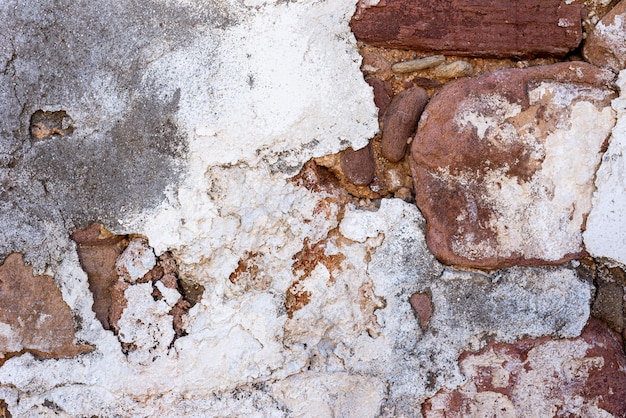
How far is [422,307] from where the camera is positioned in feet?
4.90

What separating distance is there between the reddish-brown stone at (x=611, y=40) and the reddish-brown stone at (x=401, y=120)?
1.38ft

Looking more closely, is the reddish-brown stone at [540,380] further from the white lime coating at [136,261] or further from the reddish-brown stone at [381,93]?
the white lime coating at [136,261]

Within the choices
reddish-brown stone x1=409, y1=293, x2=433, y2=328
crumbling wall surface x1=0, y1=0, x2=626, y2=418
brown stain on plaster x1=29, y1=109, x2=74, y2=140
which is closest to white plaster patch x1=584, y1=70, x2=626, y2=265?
crumbling wall surface x1=0, y1=0, x2=626, y2=418

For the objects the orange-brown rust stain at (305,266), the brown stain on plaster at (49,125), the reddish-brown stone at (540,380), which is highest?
the brown stain on plaster at (49,125)

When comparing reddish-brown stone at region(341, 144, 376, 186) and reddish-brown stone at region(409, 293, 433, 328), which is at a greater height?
reddish-brown stone at region(341, 144, 376, 186)

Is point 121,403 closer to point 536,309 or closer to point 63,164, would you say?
point 63,164

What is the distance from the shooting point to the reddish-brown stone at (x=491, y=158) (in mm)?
1439

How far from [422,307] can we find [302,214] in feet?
1.19

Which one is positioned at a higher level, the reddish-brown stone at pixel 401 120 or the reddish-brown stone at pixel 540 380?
the reddish-brown stone at pixel 401 120

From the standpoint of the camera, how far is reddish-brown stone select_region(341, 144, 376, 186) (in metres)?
1.48

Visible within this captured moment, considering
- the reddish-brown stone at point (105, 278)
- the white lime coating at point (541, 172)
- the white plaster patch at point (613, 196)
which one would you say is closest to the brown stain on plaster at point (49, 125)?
the reddish-brown stone at point (105, 278)

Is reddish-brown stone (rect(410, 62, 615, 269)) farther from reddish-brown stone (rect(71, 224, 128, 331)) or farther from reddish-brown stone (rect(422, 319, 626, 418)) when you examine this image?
reddish-brown stone (rect(71, 224, 128, 331))

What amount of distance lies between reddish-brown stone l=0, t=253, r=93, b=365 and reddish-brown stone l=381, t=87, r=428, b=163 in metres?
0.86

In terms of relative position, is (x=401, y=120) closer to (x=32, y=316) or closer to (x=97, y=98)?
(x=97, y=98)
